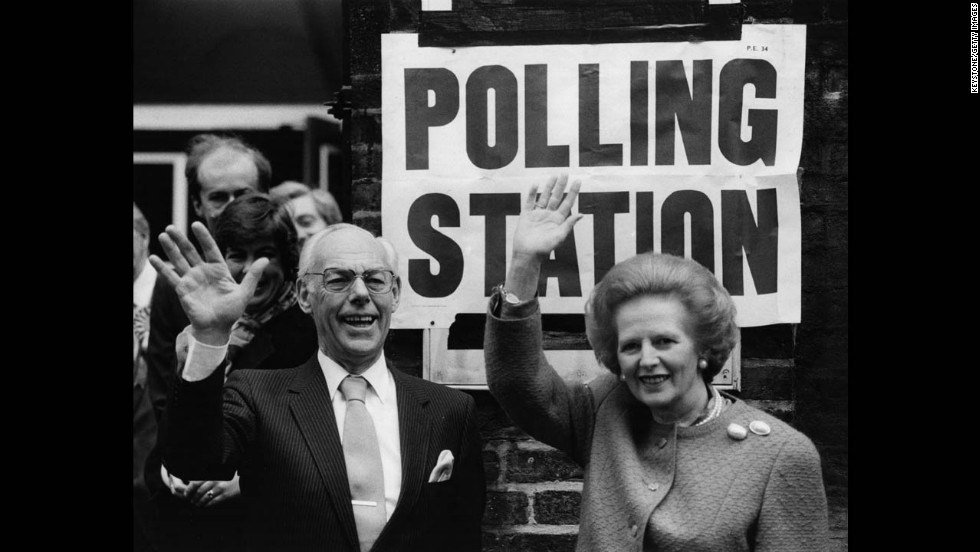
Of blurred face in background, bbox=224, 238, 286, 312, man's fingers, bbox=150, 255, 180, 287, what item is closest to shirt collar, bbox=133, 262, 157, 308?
blurred face in background, bbox=224, 238, 286, 312

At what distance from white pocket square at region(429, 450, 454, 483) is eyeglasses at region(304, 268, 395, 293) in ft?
1.66

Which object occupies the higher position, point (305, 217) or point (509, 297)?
point (305, 217)

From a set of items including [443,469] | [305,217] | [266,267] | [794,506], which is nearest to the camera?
[794,506]

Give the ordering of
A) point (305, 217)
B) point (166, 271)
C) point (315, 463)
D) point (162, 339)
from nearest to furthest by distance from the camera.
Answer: point (166, 271) → point (315, 463) → point (162, 339) → point (305, 217)

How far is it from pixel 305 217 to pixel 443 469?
3.58 feet

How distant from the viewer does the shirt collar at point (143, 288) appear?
352 cm

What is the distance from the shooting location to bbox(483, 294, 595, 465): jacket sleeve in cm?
254

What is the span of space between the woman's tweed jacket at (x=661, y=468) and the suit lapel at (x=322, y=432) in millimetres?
533

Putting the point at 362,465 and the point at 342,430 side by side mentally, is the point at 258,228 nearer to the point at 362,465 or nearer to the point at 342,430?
the point at 342,430

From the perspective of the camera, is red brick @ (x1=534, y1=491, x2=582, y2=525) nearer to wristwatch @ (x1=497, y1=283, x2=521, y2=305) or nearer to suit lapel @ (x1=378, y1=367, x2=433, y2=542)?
suit lapel @ (x1=378, y1=367, x2=433, y2=542)

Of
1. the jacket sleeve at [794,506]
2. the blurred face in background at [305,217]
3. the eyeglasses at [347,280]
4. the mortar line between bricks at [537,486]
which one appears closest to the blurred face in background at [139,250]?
the blurred face in background at [305,217]

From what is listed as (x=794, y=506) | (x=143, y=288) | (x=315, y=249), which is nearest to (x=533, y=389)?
(x=794, y=506)

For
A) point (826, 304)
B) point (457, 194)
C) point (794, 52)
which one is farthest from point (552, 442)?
point (794, 52)

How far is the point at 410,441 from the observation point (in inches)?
114
